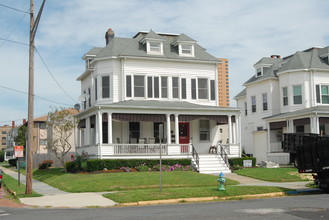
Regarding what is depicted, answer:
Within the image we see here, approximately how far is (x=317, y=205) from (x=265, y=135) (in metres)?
25.3

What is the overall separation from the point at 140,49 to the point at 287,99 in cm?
1408

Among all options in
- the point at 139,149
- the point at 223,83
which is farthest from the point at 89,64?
the point at 223,83

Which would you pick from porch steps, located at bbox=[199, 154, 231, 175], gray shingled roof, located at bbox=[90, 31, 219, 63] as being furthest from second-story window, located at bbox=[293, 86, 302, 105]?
porch steps, located at bbox=[199, 154, 231, 175]

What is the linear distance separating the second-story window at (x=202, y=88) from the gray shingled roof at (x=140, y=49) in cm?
168

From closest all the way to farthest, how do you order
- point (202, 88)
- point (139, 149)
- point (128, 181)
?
point (128, 181) → point (139, 149) → point (202, 88)

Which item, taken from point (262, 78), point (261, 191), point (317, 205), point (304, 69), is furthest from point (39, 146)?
point (317, 205)

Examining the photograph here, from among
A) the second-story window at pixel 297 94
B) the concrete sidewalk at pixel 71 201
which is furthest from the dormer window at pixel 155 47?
the concrete sidewalk at pixel 71 201

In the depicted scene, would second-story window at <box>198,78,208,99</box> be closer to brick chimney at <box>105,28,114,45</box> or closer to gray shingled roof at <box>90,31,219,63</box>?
gray shingled roof at <box>90,31,219,63</box>

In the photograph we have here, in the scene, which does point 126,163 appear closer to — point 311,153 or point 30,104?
point 30,104

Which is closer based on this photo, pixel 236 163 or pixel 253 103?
pixel 236 163

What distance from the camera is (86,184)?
21359 mm

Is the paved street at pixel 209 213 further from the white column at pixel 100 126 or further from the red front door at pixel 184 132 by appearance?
the red front door at pixel 184 132

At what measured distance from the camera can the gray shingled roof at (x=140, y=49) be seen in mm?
31188

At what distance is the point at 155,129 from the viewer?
31453 millimetres
